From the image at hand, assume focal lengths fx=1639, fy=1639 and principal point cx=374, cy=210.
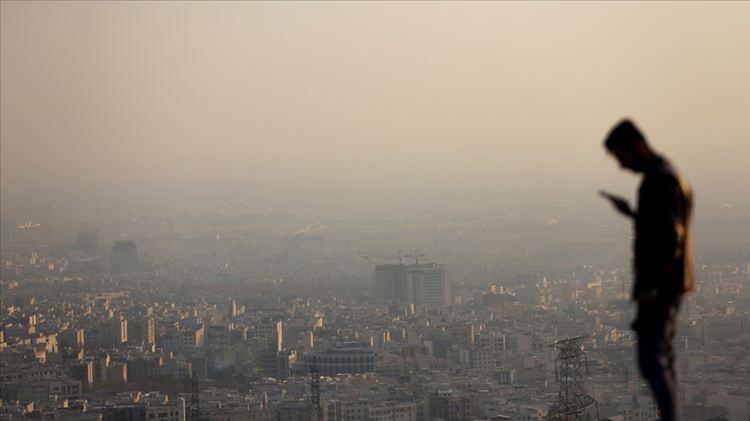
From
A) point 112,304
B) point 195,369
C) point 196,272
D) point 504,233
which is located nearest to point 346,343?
point 195,369

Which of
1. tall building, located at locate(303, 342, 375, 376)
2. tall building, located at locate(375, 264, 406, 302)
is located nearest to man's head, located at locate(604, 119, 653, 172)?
tall building, located at locate(303, 342, 375, 376)

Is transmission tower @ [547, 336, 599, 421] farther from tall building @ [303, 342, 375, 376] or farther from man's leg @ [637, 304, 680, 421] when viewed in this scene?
tall building @ [303, 342, 375, 376]

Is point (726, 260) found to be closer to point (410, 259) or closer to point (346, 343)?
point (346, 343)

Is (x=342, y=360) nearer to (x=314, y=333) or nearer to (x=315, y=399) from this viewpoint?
(x=314, y=333)

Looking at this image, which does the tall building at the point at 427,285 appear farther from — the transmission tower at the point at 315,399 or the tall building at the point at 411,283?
the transmission tower at the point at 315,399

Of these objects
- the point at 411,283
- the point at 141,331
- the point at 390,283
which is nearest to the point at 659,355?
the point at 141,331

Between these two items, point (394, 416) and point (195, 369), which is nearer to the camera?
point (394, 416)
